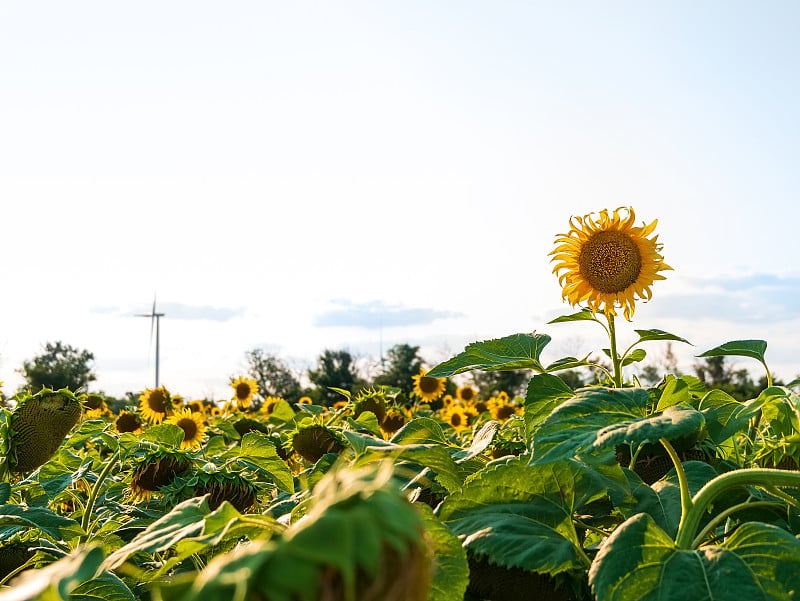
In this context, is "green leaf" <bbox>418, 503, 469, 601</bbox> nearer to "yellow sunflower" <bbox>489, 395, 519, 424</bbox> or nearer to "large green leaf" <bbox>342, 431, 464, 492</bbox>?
"large green leaf" <bbox>342, 431, 464, 492</bbox>

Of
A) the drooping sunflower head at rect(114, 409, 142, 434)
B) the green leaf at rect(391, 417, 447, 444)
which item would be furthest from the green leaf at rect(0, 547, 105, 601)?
the drooping sunflower head at rect(114, 409, 142, 434)

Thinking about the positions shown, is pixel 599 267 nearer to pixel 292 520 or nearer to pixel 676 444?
pixel 676 444

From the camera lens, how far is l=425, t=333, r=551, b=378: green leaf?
155 cm

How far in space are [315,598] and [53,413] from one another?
2.60 metres

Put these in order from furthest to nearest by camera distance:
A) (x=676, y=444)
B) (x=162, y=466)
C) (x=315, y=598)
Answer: (x=162, y=466) < (x=676, y=444) < (x=315, y=598)

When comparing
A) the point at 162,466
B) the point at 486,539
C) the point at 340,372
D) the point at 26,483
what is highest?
the point at 486,539

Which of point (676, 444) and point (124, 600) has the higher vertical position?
point (676, 444)

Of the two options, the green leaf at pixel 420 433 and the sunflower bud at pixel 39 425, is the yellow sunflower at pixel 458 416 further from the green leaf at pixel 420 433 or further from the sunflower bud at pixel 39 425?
the green leaf at pixel 420 433

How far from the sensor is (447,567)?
0.78 meters

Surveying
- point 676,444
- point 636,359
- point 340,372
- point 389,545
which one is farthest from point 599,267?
point 340,372

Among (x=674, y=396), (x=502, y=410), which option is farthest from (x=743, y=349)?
(x=502, y=410)

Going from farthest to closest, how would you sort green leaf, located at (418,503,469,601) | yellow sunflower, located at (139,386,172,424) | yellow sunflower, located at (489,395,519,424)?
yellow sunflower, located at (489,395,519,424)
yellow sunflower, located at (139,386,172,424)
green leaf, located at (418,503,469,601)

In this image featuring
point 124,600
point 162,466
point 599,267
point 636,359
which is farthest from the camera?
point 599,267

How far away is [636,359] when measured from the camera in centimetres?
176
